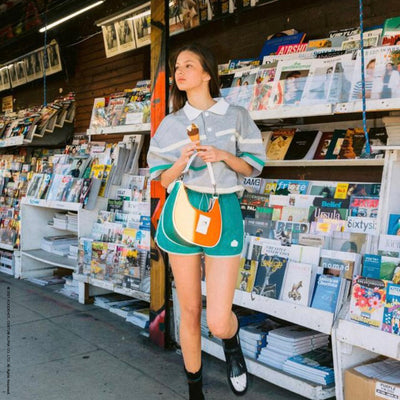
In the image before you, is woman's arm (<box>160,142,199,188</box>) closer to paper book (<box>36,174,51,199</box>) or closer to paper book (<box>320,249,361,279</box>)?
paper book (<box>320,249,361,279</box>)

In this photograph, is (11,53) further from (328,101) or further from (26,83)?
(328,101)

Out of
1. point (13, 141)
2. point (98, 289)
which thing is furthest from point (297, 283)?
point (13, 141)

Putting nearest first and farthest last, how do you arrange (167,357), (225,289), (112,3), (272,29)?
(225,289), (167,357), (272,29), (112,3)

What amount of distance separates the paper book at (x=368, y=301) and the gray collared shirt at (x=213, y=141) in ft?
2.33

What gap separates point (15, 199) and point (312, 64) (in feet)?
14.1

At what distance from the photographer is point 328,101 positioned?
2637 millimetres

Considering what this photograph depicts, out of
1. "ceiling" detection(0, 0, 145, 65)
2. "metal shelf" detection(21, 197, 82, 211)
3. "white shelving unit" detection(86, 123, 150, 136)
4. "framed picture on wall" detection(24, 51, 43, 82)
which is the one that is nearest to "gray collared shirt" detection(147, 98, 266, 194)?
"white shelving unit" detection(86, 123, 150, 136)

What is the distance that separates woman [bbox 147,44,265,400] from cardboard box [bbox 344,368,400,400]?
0.47 m

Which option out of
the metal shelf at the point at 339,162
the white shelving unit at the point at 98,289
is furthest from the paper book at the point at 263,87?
the white shelving unit at the point at 98,289

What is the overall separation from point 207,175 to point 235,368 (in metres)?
0.92

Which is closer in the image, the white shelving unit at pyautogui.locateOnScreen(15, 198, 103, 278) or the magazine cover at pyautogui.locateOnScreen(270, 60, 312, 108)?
the magazine cover at pyautogui.locateOnScreen(270, 60, 312, 108)

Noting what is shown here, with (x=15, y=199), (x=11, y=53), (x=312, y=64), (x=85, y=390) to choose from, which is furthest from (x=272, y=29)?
(x=11, y=53)

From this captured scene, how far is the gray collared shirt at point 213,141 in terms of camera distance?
2.10 metres

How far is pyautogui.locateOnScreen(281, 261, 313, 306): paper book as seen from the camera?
253cm
